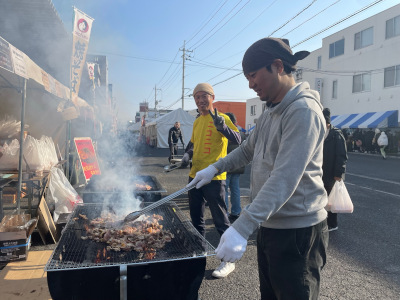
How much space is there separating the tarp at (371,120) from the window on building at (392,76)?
2.18 m

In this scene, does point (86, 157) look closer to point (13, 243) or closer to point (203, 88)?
point (13, 243)

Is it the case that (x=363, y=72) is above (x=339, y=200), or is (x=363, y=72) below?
above

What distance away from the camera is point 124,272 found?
6.29 ft

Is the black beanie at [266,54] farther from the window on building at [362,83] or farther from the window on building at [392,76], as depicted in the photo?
the window on building at [362,83]

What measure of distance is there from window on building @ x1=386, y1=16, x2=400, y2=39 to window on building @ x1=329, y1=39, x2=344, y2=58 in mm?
4835

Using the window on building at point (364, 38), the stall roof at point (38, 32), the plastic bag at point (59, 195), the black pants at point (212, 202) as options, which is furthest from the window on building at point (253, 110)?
the black pants at point (212, 202)

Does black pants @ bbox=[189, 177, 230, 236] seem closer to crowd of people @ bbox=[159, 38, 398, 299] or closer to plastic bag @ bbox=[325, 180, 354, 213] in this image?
crowd of people @ bbox=[159, 38, 398, 299]

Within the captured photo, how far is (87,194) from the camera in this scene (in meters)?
3.87

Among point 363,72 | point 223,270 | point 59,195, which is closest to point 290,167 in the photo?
point 223,270

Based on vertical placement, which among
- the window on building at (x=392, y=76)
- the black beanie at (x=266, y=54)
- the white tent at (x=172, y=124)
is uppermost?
the window on building at (x=392, y=76)

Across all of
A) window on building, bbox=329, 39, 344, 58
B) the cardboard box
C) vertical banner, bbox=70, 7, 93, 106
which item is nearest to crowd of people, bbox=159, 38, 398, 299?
the cardboard box

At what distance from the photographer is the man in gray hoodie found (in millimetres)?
1349

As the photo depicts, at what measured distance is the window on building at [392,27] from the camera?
20.2 meters

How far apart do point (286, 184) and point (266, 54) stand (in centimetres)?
71
